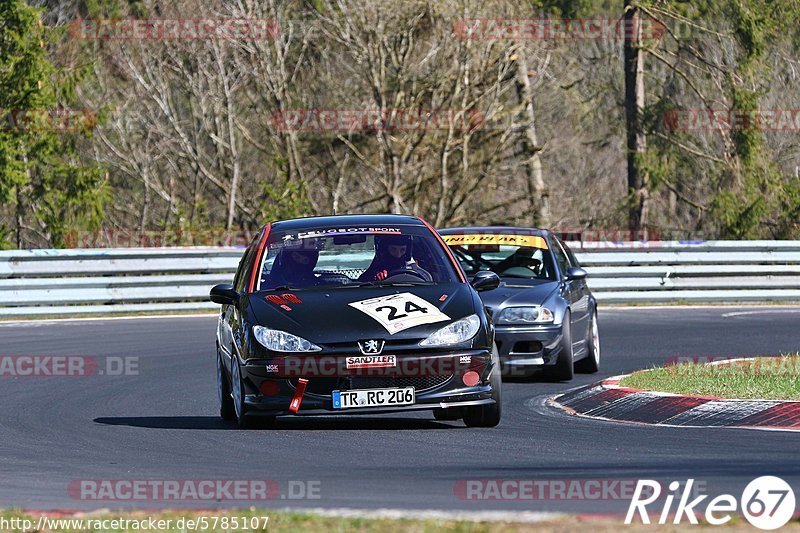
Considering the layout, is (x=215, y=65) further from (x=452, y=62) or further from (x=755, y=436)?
(x=755, y=436)

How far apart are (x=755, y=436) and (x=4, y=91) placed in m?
22.1

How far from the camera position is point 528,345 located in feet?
46.5

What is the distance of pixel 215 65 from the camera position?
35.7 metres

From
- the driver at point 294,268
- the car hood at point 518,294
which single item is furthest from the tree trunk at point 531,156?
the driver at point 294,268

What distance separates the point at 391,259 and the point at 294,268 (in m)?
0.72

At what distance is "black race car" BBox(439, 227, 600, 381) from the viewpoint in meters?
14.2

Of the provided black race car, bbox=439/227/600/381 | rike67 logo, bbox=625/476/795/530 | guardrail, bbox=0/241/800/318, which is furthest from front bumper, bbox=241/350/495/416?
guardrail, bbox=0/241/800/318

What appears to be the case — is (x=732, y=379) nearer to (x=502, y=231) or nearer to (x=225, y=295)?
(x=502, y=231)

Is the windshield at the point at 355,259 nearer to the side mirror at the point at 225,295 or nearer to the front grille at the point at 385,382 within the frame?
the side mirror at the point at 225,295

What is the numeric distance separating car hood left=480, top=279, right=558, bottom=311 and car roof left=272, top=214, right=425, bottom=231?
2678 millimetres

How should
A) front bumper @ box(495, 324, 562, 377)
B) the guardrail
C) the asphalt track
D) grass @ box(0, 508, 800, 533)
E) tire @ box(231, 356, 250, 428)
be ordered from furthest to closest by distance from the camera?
the guardrail, front bumper @ box(495, 324, 562, 377), tire @ box(231, 356, 250, 428), the asphalt track, grass @ box(0, 508, 800, 533)

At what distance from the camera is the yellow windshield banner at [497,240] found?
1538cm

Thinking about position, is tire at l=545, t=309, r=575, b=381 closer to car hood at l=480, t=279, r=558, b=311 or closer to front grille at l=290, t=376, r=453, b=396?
car hood at l=480, t=279, r=558, b=311

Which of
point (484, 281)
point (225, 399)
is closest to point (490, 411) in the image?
point (484, 281)
